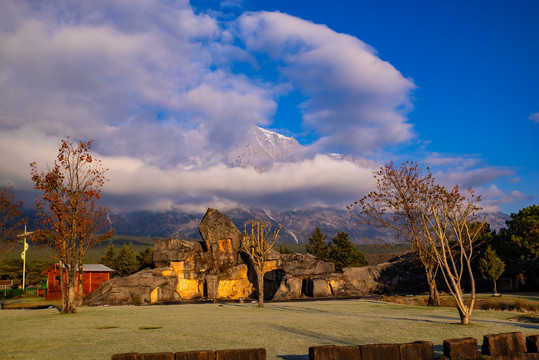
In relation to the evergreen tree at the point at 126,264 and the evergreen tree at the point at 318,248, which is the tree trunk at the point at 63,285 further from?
the evergreen tree at the point at 318,248

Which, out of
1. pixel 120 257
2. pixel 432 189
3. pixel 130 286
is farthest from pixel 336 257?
pixel 432 189

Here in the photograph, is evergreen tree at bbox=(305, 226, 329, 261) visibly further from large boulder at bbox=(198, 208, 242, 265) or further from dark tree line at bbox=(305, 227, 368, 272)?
large boulder at bbox=(198, 208, 242, 265)

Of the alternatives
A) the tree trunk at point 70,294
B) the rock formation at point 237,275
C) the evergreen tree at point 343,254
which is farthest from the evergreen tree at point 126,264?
the tree trunk at point 70,294

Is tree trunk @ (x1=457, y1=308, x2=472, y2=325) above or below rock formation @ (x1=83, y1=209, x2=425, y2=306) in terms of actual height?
above

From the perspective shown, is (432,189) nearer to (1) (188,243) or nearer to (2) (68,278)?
(2) (68,278)

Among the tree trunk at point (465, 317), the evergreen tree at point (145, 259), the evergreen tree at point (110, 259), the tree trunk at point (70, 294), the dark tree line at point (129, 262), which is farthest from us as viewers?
the evergreen tree at point (110, 259)

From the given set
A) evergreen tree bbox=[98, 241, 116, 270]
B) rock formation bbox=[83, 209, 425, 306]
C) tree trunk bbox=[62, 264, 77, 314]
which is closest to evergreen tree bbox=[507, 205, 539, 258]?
rock formation bbox=[83, 209, 425, 306]

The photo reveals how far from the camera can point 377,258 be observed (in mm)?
131375

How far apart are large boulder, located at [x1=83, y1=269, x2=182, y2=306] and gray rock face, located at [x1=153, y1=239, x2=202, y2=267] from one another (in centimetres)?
379

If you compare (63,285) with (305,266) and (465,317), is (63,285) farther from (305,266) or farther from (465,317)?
(305,266)

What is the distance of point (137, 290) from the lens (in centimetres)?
5728

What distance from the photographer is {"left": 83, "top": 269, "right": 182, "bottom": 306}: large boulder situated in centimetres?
5334

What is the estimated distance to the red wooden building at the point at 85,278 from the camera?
196 ft

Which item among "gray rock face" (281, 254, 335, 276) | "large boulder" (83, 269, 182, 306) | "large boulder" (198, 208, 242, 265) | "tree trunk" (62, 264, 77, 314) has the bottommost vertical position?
"large boulder" (83, 269, 182, 306)
